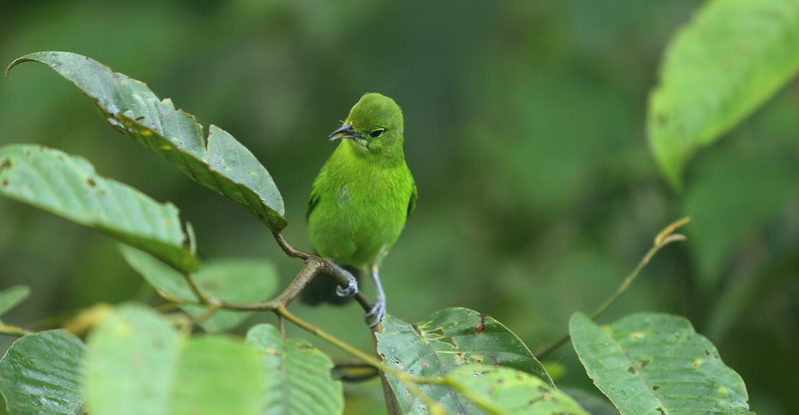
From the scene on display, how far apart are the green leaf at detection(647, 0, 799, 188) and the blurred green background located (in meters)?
0.76

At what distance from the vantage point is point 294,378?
1274 millimetres

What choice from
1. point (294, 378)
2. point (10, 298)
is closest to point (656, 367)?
point (294, 378)

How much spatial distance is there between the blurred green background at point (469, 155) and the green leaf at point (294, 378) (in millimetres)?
1710

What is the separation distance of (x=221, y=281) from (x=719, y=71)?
6.08 ft

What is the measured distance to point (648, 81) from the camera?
475 cm

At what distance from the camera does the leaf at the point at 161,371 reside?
0.90 metres

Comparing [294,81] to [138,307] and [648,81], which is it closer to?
[648,81]

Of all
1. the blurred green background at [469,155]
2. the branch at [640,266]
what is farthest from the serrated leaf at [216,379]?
the blurred green background at [469,155]

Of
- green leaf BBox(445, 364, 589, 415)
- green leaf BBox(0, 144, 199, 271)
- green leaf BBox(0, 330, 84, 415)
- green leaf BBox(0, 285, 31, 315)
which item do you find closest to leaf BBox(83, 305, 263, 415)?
green leaf BBox(0, 144, 199, 271)

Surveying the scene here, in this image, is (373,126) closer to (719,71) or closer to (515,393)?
(719,71)

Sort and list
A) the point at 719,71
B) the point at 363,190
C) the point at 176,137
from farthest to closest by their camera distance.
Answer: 1. the point at 363,190
2. the point at 719,71
3. the point at 176,137

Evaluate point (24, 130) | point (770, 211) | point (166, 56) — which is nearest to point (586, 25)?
point (770, 211)

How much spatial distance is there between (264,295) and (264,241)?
6.83ft

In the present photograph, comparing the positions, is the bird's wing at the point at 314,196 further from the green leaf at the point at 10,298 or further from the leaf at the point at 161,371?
the leaf at the point at 161,371
